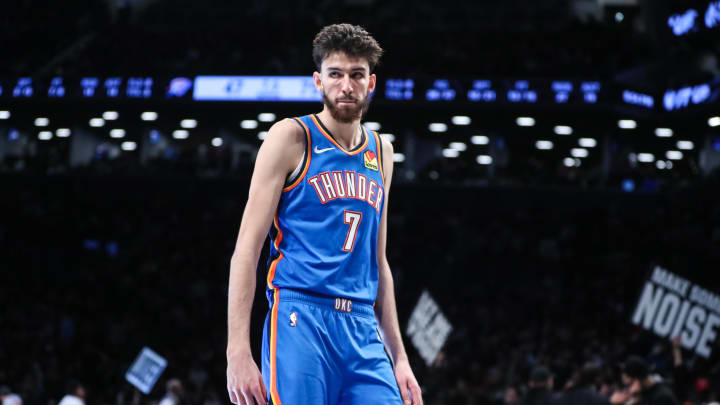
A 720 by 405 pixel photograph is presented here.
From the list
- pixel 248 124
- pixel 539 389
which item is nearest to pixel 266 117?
pixel 248 124

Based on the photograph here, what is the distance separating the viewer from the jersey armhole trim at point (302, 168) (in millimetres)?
2916

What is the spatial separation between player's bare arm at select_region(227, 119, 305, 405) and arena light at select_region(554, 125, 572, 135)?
2450 cm

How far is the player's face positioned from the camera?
9.47 ft

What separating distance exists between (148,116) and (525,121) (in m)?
12.9

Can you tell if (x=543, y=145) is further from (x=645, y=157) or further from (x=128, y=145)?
(x=128, y=145)

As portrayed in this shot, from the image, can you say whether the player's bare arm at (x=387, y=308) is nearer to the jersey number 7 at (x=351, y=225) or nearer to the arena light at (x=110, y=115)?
the jersey number 7 at (x=351, y=225)

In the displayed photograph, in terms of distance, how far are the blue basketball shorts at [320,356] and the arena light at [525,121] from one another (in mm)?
23500

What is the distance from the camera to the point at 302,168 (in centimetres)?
292

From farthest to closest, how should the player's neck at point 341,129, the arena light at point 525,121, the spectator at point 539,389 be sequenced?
the arena light at point 525,121, the spectator at point 539,389, the player's neck at point 341,129

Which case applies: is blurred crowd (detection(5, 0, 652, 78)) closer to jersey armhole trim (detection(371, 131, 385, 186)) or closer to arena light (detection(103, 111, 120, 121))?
arena light (detection(103, 111, 120, 121))

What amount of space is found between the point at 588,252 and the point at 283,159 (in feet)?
57.3

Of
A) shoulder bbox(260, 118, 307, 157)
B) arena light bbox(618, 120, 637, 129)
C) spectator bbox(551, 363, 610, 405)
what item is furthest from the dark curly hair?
arena light bbox(618, 120, 637, 129)

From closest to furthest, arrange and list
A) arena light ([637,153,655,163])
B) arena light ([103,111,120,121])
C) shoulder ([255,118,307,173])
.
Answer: shoulder ([255,118,307,173]) < arena light ([103,111,120,121]) < arena light ([637,153,655,163])

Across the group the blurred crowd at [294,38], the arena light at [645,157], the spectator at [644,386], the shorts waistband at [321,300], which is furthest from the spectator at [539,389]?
the arena light at [645,157]
